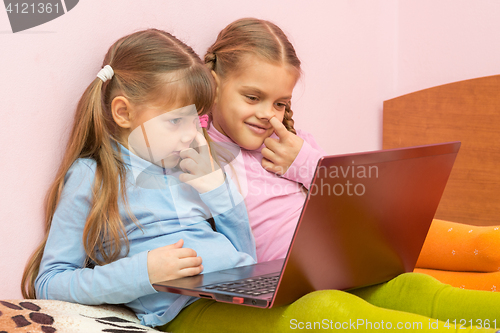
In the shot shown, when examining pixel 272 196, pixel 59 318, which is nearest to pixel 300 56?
pixel 272 196

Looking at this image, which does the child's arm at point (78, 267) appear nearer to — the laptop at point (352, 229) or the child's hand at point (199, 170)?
the laptop at point (352, 229)

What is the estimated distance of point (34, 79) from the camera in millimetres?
808

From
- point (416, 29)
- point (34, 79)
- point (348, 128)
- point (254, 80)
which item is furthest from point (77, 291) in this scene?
point (416, 29)

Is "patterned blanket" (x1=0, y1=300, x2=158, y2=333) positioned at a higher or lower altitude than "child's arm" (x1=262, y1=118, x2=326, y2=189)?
lower

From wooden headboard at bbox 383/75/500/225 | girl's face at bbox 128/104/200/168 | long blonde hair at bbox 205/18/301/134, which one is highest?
long blonde hair at bbox 205/18/301/134

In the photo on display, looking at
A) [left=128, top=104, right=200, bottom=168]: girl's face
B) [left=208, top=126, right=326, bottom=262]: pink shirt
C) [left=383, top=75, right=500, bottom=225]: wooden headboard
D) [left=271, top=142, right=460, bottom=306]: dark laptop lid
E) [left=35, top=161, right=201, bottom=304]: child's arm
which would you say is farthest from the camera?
[left=383, top=75, right=500, bottom=225]: wooden headboard

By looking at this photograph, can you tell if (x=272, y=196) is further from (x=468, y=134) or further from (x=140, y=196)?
(x=468, y=134)

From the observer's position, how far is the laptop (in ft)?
1.93

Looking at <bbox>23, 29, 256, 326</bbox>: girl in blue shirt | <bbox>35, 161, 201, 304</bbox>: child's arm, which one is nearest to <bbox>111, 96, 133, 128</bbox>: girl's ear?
<bbox>23, 29, 256, 326</bbox>: girl in blue shirt

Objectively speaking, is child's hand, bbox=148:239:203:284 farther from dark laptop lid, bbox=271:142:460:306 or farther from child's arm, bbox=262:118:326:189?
child's arm, bbox=262:118:326:189

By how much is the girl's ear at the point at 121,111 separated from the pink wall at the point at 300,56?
0.08 m

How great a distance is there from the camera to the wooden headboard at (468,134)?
1.43 m

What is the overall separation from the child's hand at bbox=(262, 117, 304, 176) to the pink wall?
0.94 ft

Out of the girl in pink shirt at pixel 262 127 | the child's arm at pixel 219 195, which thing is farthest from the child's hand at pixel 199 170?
the girl in pink shirt at pixel 262 127
